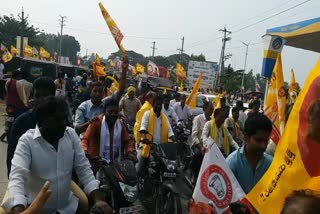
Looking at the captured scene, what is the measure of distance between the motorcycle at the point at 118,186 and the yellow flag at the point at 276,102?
1.64 meters

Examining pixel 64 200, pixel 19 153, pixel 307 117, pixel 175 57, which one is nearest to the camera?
pixel 307 117

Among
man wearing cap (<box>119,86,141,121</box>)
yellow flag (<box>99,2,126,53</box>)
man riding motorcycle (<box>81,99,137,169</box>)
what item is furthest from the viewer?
man wearing cap (<box>119,86,141,121</box>)

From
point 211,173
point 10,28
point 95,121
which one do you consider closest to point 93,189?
point 211,173

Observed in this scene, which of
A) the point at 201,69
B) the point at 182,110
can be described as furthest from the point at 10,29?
the point at 182,110

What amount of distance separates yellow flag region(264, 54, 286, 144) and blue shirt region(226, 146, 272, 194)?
3.83 feet

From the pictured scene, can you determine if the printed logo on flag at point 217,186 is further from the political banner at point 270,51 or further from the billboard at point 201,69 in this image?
the billboard at point 201,69

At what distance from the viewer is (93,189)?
3.01 metres

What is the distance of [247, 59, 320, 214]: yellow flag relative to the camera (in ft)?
6.07

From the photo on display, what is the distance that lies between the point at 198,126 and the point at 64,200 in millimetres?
4953

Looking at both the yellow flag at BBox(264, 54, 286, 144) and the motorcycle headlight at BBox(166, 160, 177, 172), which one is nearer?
the yellow flag at BBox(264, 54, 286, 144)

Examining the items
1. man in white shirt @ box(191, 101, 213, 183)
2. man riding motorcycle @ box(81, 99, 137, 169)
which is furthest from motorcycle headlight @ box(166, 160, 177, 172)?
man in white shirt @ box(191, 101, 213, 183)

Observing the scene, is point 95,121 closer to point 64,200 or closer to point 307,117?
point 64,200

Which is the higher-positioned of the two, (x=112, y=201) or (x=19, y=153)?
(x=19, y=153)

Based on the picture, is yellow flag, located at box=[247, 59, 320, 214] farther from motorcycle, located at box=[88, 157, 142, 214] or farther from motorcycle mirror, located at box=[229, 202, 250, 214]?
motorcycle, located at box=[88, 157, 142, 214]
